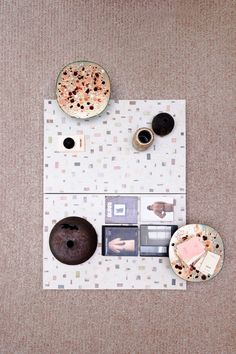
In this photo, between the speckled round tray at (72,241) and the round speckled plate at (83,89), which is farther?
the round speckled plate at (83,89)

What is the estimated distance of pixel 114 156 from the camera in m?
2.11

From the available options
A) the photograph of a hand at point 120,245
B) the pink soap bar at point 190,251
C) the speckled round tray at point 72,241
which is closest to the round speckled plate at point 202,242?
the pink soap bar at point 190,251

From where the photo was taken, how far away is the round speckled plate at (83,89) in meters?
2.06

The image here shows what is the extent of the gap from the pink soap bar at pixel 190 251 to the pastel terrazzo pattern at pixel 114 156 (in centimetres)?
29

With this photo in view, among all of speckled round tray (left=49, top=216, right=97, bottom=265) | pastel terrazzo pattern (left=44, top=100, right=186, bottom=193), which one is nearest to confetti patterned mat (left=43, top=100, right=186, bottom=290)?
pastel terrazzo pattern (left=44, top=100, right=186, bottom=193)

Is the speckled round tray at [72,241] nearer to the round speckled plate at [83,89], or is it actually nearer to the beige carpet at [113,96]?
the beige carpet at [113,96]

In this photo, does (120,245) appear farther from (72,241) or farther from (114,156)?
(114,156)

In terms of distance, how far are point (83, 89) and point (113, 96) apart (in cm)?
17

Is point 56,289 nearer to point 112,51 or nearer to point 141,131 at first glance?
point 141,131

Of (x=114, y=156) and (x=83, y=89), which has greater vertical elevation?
(x=83, y=89)

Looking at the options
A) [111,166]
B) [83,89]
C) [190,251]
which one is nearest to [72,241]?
[111,166]

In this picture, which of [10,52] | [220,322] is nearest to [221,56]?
[10,52]

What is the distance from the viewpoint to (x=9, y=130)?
212 centimetres

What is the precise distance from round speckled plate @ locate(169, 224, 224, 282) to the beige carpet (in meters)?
0.06
